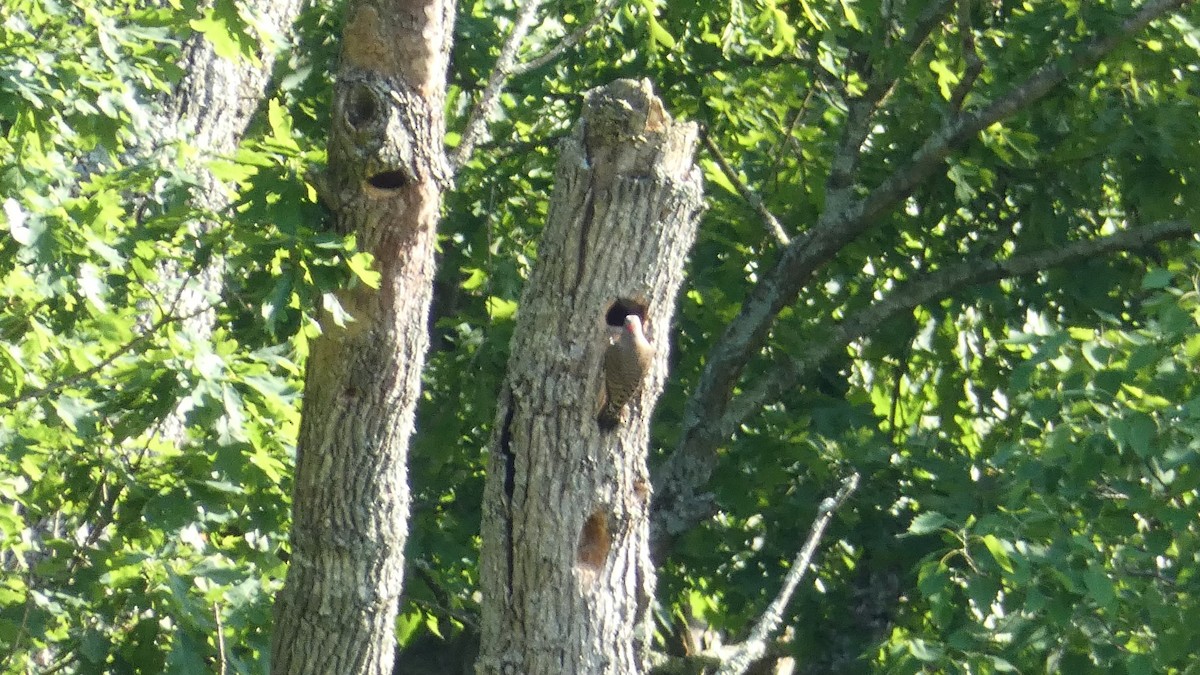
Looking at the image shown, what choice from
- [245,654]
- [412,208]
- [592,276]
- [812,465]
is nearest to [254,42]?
[412,208]

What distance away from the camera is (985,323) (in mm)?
7039

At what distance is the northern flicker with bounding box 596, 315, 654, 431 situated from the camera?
272 cm

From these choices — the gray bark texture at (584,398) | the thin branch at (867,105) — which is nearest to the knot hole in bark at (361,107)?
the gray bark texture at (584,398)

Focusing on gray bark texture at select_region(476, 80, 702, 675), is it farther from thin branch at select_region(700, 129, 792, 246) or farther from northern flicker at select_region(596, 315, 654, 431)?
thin branch at select_region(700, 129, 792, 246)

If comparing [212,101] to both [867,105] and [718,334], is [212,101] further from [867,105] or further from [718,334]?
[867,105]

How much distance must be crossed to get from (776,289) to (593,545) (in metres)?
3.81

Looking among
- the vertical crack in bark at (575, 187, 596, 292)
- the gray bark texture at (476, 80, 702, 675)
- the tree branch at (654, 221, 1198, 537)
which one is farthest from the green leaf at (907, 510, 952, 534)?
the vertical crack in bark at (575, 187, 596, 292)

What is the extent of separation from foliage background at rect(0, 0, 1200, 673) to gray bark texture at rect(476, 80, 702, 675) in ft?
2.02

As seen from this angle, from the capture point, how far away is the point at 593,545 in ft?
9.17

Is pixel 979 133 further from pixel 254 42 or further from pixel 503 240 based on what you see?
pixel 254 42

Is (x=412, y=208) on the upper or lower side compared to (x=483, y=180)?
lower

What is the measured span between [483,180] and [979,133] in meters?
2.25

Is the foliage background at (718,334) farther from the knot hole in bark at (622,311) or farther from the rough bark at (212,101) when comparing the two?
the knot hole in bark at (622,311)

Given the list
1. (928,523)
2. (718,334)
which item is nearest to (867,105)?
(718,334)
